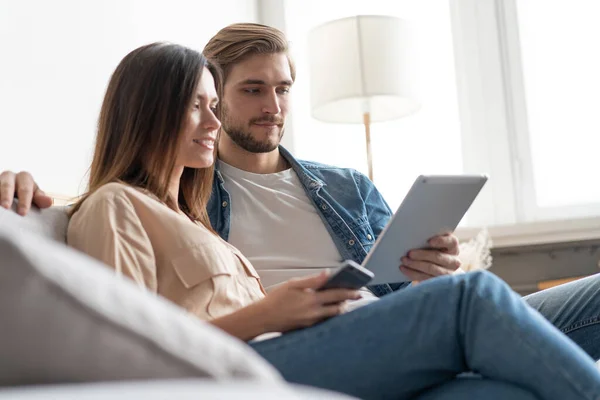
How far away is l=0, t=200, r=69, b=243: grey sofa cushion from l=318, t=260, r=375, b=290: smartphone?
41 centimetres

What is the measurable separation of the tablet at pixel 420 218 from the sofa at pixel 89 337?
89cm

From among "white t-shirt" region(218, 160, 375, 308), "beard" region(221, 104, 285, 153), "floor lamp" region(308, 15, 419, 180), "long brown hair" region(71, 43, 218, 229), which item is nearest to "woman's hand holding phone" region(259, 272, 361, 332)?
"long brown hair" region(71, 43, 218, 229)

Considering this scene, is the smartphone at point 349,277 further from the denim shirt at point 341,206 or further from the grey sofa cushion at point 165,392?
the denim shirt at point 341,206

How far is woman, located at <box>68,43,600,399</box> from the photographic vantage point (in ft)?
2.93

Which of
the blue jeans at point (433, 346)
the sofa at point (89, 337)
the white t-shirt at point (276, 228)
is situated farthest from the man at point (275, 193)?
the sofa at point (89, 337)

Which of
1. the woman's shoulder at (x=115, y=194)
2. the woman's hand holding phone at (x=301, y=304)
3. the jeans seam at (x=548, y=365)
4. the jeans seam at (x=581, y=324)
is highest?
the woman's shoulder at (x=115, y=194)

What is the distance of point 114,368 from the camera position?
0.40 m

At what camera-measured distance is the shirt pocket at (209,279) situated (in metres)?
1.17

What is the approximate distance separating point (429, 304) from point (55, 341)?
612 millimetres

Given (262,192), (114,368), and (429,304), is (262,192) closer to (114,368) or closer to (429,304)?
(429,304)

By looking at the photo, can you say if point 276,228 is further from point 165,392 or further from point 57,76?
point 165,392

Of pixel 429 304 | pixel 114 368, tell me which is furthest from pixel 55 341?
pixel 429 304

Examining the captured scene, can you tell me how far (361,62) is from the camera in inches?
105

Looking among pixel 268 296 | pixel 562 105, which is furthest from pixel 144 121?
pixel 562 105
